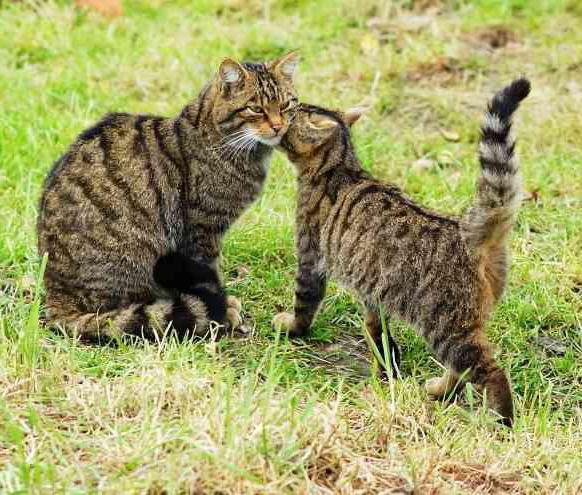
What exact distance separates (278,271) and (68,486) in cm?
229

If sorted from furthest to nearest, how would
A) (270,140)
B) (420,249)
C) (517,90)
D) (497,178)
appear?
(270,140)
(420,249)
(497,178)
(517,90)

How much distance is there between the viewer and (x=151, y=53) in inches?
274

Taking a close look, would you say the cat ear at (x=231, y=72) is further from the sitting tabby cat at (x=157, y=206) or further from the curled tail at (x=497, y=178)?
the curled tail at (x=497, y=178)

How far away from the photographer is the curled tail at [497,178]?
355cm

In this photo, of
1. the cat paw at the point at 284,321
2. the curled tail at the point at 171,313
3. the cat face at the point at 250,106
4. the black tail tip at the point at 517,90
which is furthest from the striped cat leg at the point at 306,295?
the black tail tip at the point at 517,90

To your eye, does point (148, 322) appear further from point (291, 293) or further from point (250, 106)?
point (250, 106)

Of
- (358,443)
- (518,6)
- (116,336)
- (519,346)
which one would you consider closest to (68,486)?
(358,443)

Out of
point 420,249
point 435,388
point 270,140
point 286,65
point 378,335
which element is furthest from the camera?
point 286,65

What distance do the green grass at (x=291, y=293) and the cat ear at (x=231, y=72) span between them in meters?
0.90

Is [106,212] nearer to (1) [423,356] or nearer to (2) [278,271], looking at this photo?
(2) [278,271]

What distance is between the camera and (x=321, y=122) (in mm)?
4430

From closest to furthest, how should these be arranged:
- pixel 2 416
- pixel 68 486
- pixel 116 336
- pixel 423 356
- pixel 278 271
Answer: pixel 68 486 < pixel 2 416 < pixel 116 336 < pixel 423 356 < pixel 278 271

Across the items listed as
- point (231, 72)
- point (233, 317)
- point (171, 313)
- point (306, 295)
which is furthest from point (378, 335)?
point (231, 72)

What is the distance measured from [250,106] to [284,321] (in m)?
1.01
